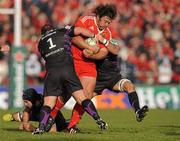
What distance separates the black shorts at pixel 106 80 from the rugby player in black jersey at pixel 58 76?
1368 millimetres

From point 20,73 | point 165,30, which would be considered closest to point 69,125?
point 20,73

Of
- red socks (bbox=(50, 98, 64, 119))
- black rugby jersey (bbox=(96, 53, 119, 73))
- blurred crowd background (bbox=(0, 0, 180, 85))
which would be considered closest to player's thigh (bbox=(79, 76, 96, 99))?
red socks (bbox=(50, 98, 64, 119))

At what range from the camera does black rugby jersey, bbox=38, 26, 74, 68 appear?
12.2 meters

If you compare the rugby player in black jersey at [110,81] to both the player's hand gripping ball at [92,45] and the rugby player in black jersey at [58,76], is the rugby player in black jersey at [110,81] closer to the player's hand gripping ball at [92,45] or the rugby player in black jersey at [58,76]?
the player's hand gripping ball at [92,45]

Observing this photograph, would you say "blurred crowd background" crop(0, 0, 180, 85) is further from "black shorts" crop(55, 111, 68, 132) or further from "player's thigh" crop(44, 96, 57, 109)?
"player's thigh" crop(44, 96, 57, 109)

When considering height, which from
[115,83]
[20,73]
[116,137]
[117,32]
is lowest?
[116,137]

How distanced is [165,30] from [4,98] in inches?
256

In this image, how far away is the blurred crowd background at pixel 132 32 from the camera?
24.6 metres

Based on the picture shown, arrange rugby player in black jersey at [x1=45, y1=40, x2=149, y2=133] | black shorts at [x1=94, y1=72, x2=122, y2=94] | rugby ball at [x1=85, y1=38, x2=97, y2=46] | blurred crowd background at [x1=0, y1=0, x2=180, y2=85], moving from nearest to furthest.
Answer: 1. rugby ball at [x1=85, y1=38, x2=97, y2=46]
2. rugby player in black jersey at [x1=45, y1=40, x2=149, y2=133]
3. black shorts at [x1=94, y1=72, x2=122, y2=94]
4. blurred crowd background at [x1=0, y1=0, x2=180, y2=85]

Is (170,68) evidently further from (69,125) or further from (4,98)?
(69,125)

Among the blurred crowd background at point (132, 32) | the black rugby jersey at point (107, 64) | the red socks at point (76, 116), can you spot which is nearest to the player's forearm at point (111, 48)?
the black rugby jersey at point (107, 64)

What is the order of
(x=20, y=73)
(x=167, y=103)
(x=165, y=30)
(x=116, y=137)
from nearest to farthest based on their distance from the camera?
(x=116, y=137) → (x=20, y=73) → (x=167, y=103) → (x=165, y=30)

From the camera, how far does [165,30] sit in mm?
26266

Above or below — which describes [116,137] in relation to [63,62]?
below
